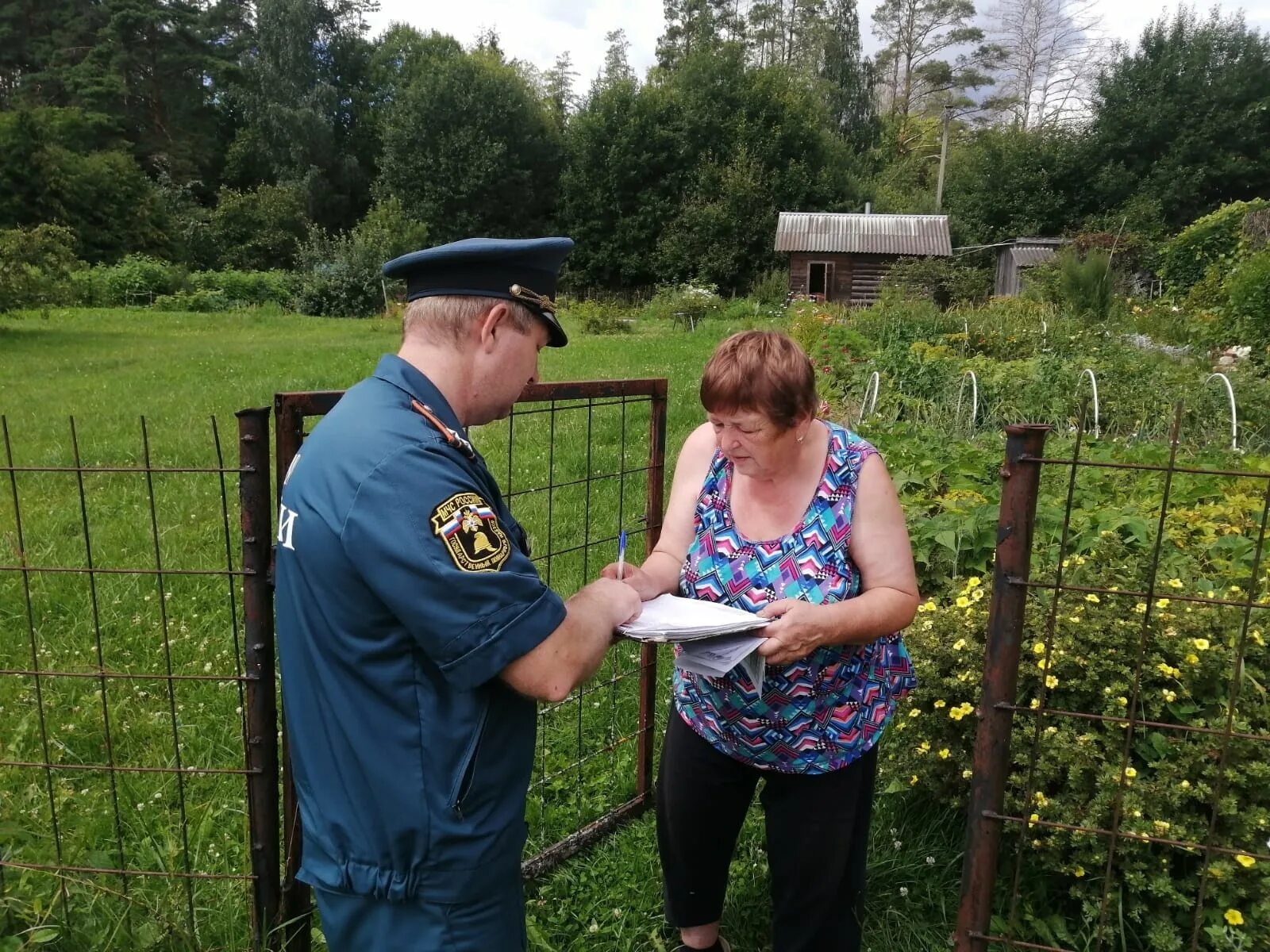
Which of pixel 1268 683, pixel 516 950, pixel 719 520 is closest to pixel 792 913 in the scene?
pixel 516 950

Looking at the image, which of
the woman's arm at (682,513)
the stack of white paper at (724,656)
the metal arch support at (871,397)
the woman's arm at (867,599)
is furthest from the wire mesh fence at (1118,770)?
the metal arch support at (871,397)

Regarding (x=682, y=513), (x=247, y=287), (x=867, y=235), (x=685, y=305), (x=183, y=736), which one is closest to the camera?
(x=682, y=513)

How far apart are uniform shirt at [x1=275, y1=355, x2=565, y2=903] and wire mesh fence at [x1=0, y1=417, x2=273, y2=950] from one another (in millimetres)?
672

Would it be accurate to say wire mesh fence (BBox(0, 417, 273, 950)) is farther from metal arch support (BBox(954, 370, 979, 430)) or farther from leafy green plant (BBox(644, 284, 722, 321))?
leafy green plant (BBox(644, 284, 722, 321))

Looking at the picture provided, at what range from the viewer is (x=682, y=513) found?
85.4 inches

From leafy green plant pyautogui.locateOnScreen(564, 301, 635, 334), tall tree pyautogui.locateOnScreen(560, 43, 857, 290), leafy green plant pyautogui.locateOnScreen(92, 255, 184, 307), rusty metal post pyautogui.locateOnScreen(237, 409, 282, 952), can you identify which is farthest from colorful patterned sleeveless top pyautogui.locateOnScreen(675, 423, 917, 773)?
tall tree pyautogui.locateOnScreen(560, 43, 857, 290)

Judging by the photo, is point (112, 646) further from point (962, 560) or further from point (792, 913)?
point (962, 560)

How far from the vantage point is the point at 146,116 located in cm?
3797

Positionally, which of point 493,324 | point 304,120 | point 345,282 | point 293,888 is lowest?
point 293,888

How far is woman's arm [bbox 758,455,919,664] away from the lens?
5.89 ft

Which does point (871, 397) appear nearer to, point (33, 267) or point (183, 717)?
point (183, 717)

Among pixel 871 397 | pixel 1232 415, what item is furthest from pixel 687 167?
pixel 1232 415

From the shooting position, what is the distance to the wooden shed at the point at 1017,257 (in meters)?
27.2

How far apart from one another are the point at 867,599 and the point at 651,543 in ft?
4.02
